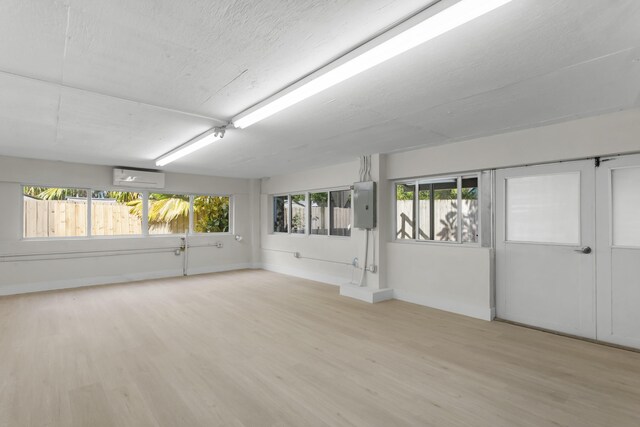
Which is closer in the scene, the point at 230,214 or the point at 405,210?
the point at 405,210

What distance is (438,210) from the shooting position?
16.7 feet

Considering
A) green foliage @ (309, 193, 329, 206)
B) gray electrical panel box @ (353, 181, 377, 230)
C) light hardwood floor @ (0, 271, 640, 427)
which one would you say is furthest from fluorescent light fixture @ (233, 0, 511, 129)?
green foliage @ (309, 193, 329, 206)

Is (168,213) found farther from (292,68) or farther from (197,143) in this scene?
(292,68)

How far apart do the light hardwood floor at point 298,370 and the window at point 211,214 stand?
3.69 meters

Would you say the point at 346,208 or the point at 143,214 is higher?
the point at 346,208

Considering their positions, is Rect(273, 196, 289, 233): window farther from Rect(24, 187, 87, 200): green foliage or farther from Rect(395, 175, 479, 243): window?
Rect(24, 187, 87, 200): green foliage

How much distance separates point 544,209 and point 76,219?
8.13 m

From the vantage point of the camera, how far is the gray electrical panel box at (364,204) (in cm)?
545

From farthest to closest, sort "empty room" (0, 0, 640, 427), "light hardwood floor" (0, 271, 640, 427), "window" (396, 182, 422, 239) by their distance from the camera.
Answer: "window" (396, 182, 422, 239)
"light hardwood floor" (0, 271, 640, 427)
"empty room" (0, 0, 640, 427)

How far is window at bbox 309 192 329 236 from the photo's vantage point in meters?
7.07

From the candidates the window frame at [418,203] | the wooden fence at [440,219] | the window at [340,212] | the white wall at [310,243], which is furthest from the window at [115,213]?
the wooden fence at [440,219]

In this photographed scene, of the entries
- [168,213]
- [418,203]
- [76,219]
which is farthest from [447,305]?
[76,219]

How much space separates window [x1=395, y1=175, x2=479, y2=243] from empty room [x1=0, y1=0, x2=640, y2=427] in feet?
0.12

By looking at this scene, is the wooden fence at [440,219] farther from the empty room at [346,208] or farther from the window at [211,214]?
the window at [211,214]
